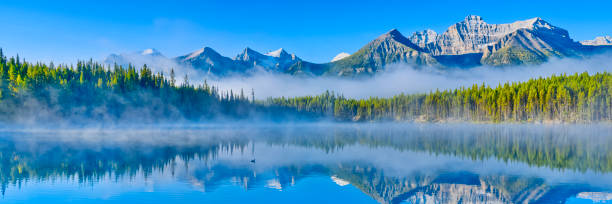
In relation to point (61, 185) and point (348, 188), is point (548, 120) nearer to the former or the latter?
point (348, 188)

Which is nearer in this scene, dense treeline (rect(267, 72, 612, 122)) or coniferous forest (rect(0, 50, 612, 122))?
coniferous forest (rect(0, 50, 612, 122))

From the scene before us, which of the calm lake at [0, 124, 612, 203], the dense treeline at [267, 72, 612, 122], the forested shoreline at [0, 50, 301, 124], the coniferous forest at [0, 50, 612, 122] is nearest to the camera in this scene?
the calm lake at [0, 124, 612, 203]

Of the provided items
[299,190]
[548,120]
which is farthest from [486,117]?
[299,190]

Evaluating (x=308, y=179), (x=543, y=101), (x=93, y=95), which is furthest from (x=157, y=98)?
(x=543, y=101)

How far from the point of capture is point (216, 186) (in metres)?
20.2

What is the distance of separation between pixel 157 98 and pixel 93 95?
2831cm

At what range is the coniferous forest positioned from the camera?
341 ft

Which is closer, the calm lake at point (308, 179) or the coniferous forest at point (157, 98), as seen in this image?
the calm lake at point (308, 179)

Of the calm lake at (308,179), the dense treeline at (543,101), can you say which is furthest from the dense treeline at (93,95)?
the dense treeline at (543,101)

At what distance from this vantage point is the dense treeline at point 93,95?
101 metres

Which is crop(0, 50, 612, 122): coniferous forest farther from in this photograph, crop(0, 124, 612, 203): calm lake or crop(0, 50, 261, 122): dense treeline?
crop(0, 124, 612, 203): calm lake

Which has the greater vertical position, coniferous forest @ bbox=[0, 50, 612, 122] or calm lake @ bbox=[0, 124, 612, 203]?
coniferous forest @ bbox=[0, 50, 612, 122]

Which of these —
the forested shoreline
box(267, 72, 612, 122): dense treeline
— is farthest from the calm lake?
box(267, 72, 612, 122): dense treeline

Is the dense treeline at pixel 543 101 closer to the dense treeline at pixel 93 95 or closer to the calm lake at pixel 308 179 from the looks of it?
the calm lake at pixel 308 179
